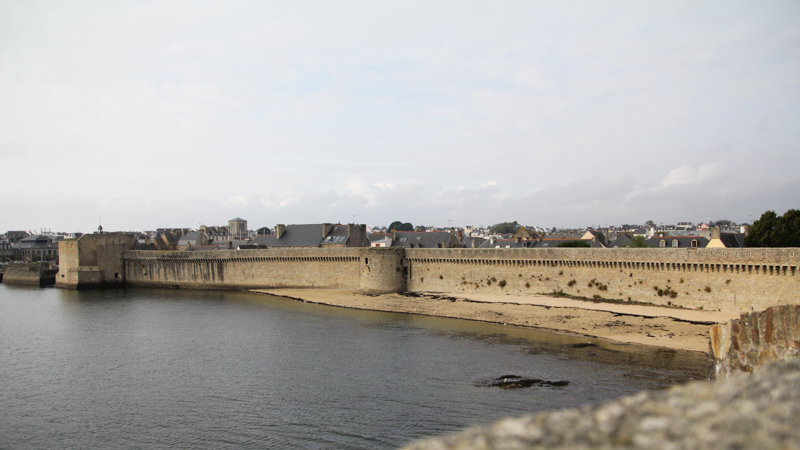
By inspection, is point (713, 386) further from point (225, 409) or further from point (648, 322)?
point (648, 322)

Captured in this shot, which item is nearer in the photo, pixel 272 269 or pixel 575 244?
pixel 272 269

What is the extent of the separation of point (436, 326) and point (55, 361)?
15819 millimetres

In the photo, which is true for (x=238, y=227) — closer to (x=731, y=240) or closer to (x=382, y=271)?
(x=382, y=271)

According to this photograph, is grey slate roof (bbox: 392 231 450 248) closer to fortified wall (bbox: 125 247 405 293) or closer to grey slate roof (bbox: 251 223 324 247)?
grey slate roof (bbox: 251 223 324 247)

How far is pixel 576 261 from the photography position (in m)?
31.2

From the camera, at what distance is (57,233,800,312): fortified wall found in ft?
80.1

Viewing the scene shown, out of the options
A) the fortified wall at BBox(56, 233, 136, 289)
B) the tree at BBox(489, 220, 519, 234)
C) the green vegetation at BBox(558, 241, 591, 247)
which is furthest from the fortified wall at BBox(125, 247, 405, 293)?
the tree at BBox(489, 220, 519, 234)

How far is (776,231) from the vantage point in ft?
114

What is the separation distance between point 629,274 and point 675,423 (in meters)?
28.6

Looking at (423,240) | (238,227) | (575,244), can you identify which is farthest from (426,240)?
(238,227)

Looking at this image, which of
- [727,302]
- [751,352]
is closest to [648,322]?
[727,302]

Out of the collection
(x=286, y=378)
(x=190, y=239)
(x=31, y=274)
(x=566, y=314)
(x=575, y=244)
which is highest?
(x=190, y=239)

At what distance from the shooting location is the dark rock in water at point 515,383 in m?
15.7

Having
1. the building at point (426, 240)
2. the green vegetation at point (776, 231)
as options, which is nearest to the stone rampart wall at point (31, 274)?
the building at point (426, 240)
